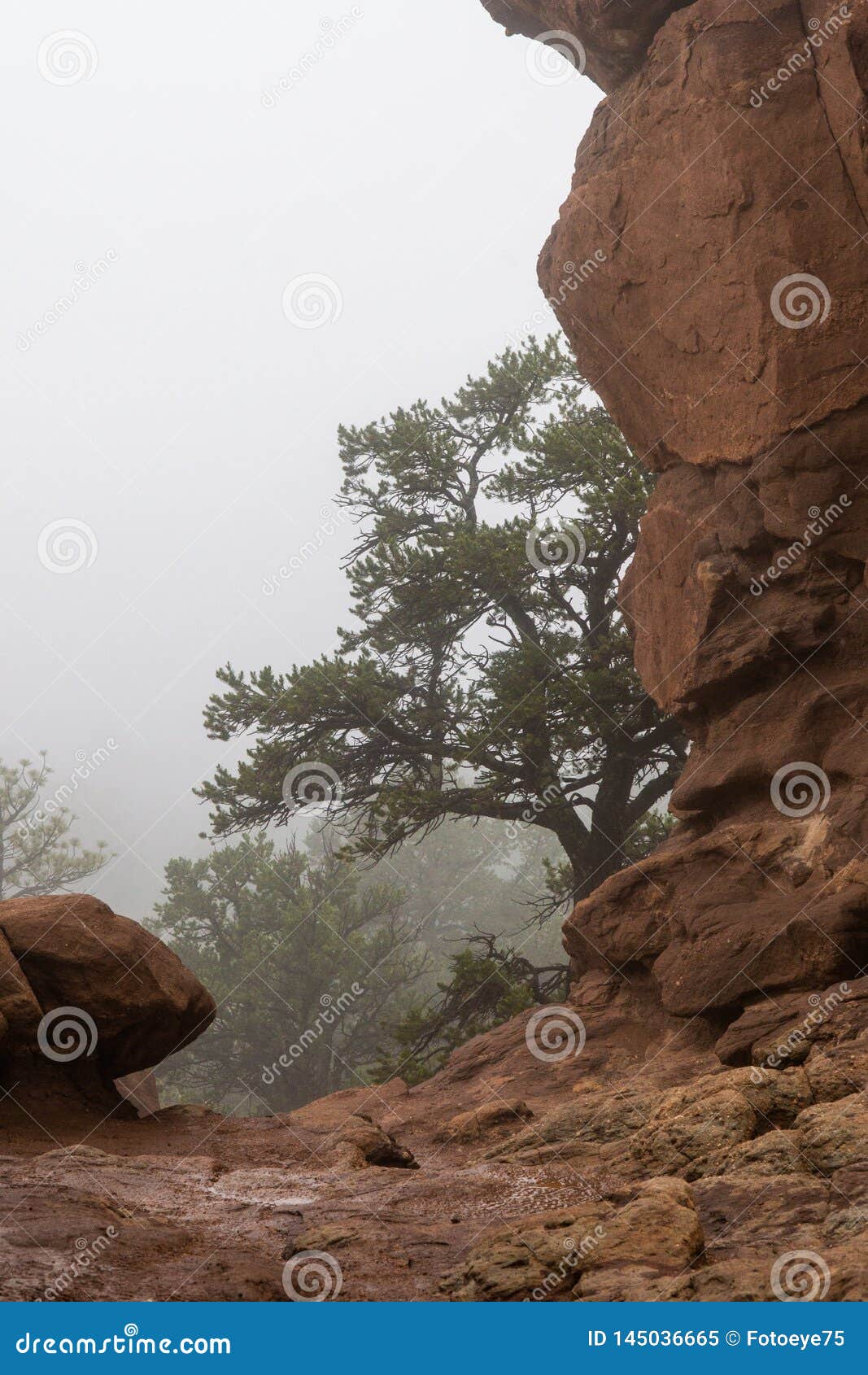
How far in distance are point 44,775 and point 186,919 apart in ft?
24.8

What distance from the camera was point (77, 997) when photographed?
10.0 m

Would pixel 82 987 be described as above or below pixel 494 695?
below

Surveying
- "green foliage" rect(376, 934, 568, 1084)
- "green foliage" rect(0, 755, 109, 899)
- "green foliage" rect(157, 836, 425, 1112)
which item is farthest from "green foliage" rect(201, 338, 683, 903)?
"green foliage" rect(0, 755, 109, 899)

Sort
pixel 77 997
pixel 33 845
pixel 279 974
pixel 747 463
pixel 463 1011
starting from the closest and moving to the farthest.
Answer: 1. pixel 77 997
2. pixel 747 463
3. pixel 463 1011
4. pixel 279 974
5. pixel 33 845

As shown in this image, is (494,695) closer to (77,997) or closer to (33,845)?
(77,997)

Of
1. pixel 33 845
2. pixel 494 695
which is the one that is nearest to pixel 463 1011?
pixel 494 695

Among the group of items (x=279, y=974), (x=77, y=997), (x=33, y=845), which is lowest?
(x=33, y=845)

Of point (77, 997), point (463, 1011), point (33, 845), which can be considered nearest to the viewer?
point (77, 997)

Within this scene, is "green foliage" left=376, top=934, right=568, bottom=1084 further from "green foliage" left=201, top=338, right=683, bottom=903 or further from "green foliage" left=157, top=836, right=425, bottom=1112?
"green foliage" left=157, top=836, right=425, bottom=1112

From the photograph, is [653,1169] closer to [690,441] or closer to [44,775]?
[690,441]

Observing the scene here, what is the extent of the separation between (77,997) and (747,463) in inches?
318

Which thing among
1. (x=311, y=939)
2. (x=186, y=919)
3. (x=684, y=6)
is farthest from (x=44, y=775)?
(x=684, y=6)

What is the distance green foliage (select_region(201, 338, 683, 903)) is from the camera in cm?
Result: 1614

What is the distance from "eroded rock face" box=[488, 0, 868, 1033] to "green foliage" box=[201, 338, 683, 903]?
4.62m
